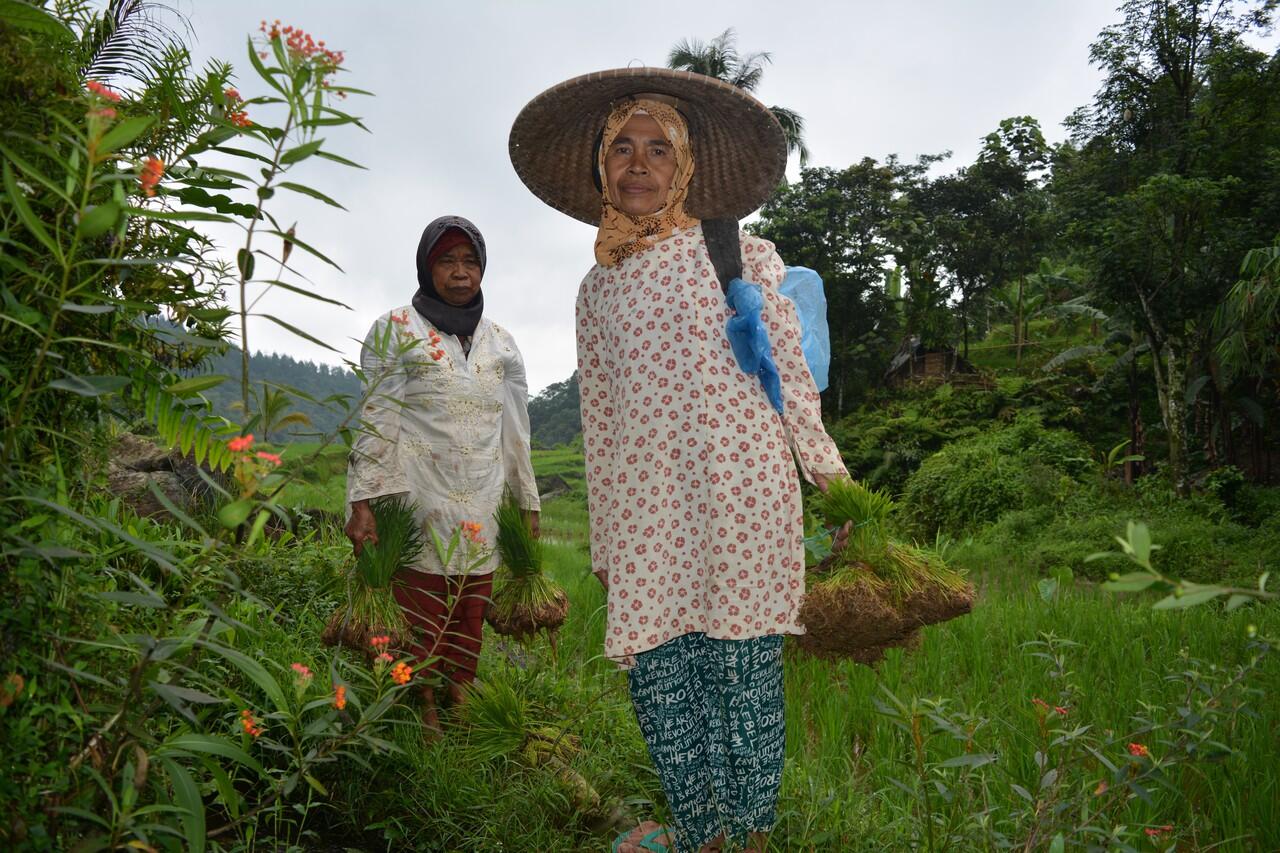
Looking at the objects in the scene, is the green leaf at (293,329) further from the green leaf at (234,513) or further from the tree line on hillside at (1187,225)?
the tree line on hillside at (1187,225)

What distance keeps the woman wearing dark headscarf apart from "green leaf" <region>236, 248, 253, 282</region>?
6.56 ft

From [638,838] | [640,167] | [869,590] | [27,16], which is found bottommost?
[638,838]

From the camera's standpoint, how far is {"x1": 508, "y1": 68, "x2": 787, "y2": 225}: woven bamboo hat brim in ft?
8.30

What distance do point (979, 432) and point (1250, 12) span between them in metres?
8.90

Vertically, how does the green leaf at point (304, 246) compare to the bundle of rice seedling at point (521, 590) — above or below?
above

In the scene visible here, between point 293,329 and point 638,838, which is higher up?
point 293,329

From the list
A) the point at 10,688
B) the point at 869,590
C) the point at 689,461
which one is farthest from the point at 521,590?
the point at 10,688

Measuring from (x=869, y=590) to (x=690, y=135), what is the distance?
141cm

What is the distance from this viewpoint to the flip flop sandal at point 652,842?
8.21 ft

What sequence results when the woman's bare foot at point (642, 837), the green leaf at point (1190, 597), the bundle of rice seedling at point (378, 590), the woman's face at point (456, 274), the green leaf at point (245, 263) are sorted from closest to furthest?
the green leaf at point (1190, 597) → the green leaf at point (245, 263) → the woman's bare foot at point (642, 837) → the bundle of rice seedling at point (378, 590) → the woman's face at point (456, 274)

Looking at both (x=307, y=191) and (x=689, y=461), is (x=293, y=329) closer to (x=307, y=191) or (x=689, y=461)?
(x=307, y=191)

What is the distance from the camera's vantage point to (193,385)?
1277 mm

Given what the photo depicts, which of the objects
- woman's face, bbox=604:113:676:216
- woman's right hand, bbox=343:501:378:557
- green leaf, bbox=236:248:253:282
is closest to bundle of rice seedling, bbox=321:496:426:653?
woman's right hand, bbox=343:501:378:557

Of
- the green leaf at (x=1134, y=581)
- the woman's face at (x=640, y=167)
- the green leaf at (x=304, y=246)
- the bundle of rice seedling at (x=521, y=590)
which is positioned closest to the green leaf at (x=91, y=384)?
the green leaf at (x=304, y=246)
